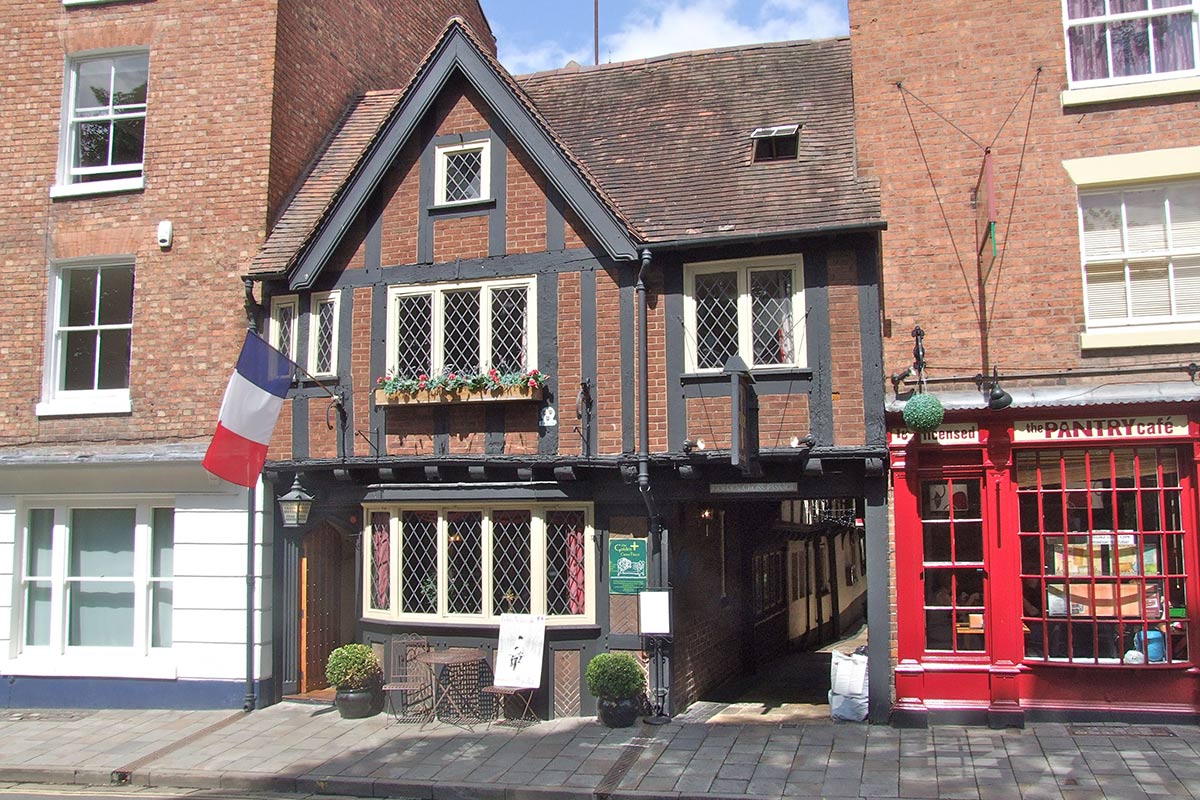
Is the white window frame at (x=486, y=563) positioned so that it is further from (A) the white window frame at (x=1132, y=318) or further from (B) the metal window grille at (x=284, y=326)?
(A) the white window frame at (x=1132, y=318)

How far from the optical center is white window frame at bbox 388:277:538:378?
11.9 metres

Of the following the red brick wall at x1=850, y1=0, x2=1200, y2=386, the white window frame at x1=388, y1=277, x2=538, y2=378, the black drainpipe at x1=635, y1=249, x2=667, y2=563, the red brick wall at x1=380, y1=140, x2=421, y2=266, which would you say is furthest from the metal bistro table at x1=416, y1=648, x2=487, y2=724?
the red brick wall at x1=850, y1=0, x2=1200, y2=386

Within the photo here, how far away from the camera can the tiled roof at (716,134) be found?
11539 mm

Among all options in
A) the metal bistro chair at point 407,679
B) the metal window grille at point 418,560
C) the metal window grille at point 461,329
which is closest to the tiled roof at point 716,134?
the metal window grille at point 461,329

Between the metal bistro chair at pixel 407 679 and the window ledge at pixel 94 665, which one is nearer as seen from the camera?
the metal bistro chair at pixel 407 679

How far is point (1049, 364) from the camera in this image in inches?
420

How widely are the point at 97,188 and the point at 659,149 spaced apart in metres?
7.79

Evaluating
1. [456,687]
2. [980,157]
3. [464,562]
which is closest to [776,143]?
[980,157]

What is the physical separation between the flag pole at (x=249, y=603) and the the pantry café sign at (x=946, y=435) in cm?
787

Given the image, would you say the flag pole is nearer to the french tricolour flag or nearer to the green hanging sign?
the french tricolour flag

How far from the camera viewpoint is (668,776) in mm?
9227

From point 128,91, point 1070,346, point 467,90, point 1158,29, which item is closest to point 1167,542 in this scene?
point 1070,346

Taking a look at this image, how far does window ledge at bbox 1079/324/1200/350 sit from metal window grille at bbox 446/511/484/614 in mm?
7110

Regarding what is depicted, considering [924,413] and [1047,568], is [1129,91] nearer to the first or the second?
[924,413]
